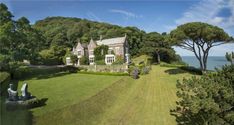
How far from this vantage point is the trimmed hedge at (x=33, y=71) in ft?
72.4

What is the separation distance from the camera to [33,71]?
87.5 ft

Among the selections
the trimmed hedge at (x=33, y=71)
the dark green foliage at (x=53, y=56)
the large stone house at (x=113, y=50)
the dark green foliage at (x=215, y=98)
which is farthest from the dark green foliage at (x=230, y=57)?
the dark green foliage at (x=53, y=56)

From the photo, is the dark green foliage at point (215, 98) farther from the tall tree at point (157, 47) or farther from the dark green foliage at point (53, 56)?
the dark green foliage at point (53, 56)

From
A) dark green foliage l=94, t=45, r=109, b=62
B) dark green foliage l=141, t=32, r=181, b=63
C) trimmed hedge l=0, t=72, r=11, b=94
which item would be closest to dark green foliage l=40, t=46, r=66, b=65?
dark green foliage l=94, t=45, r=109, b=62

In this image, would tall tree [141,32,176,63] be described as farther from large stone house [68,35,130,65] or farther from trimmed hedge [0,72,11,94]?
trimmed hedge [0,72,11,94]

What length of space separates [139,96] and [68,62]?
104 ft

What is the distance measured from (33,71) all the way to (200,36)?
23.7 meters

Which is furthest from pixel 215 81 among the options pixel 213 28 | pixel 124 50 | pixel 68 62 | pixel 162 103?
pixel 68 62

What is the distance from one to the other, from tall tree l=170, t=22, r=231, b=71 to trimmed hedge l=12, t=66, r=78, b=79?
17603 mm

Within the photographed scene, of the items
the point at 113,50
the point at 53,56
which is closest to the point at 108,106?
the point at 113,50

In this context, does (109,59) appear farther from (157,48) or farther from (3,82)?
(3,82)

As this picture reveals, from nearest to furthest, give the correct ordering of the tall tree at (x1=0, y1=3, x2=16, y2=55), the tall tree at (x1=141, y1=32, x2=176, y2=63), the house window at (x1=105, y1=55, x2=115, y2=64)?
the tall tree at (x1=0, y1=3, x2=16, y2=55) → the house window at (x1=105, y1=55, x2=115, y2=64) → the tall tree at (x1=141, y1=32, x2=176, y2=63)

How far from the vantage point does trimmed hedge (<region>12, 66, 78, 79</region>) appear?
22056mm

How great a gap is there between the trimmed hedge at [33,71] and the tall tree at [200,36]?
17.6 m
